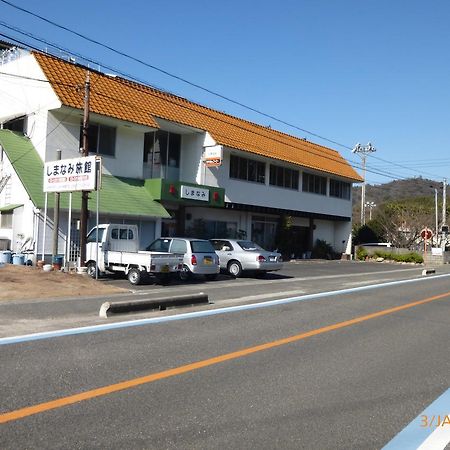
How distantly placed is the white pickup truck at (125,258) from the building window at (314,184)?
21874 mm

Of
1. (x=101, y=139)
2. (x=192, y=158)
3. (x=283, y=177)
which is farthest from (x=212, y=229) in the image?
(x=101, y=139)

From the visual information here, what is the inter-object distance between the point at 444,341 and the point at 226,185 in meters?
22.7

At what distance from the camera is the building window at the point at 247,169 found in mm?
31859

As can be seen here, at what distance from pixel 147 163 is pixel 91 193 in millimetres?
6003

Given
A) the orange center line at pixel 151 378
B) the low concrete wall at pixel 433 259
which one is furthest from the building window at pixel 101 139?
the low concrete wall at pixel 433 259

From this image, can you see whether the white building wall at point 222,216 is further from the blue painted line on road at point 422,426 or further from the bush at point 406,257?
the blue painted line on road at point 422,426

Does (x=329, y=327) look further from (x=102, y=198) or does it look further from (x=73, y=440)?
(x=102, y=198)

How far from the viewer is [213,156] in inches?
1118

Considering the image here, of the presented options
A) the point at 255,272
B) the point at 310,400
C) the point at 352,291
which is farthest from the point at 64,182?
the point at 310,400

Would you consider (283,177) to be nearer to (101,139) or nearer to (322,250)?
(322,250)

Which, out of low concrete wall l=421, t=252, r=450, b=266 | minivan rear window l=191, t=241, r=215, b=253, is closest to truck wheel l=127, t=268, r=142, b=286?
minivan rear window l=191, t=241, r=215, b=253

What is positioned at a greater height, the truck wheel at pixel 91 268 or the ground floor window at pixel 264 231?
the ground floor window at pixel 264 231

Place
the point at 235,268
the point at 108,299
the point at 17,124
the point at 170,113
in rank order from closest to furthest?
the point at 108,299 < the point at 235,268 < the point at 17,124 < the point at 170,113

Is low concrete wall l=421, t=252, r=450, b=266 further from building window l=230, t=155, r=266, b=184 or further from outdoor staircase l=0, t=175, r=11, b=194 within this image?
outdoor staircase l=0, t=175, r=11, b=194
